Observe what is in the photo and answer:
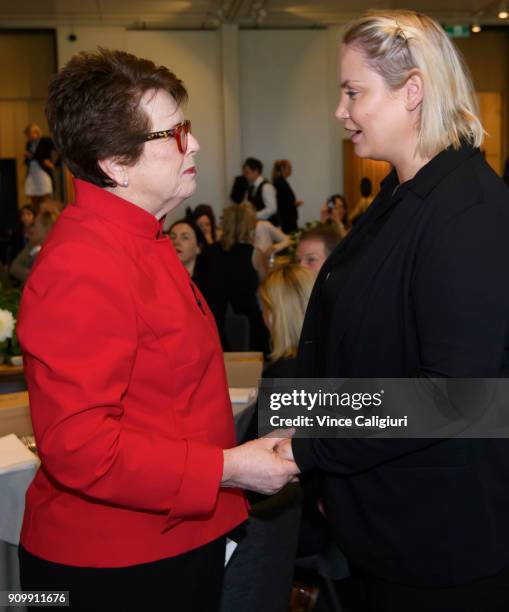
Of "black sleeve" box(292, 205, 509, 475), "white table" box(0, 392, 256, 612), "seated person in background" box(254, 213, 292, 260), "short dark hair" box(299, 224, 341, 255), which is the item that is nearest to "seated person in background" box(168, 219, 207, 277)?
"short dark hair" box(299, 224, 341, 255)

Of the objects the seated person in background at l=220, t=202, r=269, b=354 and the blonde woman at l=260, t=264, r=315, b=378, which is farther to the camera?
the seated person in background at l=220, t=202, r=269, b=354

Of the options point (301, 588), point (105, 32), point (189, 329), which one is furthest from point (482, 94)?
point (189, 329)

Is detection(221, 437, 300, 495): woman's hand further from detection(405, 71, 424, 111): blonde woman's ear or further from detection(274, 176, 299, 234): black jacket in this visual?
detection(274, 176, 299, 234): black jacket

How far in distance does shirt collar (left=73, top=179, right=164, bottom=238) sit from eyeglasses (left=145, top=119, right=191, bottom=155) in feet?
0.44

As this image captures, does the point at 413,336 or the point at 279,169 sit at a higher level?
the point at 279,169

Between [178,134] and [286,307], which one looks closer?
[178,134]

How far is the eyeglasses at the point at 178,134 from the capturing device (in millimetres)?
1539

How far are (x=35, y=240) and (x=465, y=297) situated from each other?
240 inches

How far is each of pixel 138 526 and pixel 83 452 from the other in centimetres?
23

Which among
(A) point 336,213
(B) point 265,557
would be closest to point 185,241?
(B) point 265,557

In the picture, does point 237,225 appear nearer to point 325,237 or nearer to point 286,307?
point 325,237

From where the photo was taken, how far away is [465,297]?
1.32 meters

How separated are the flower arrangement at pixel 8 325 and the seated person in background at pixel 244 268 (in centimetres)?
199

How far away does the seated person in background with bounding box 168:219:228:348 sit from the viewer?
5.65 m
